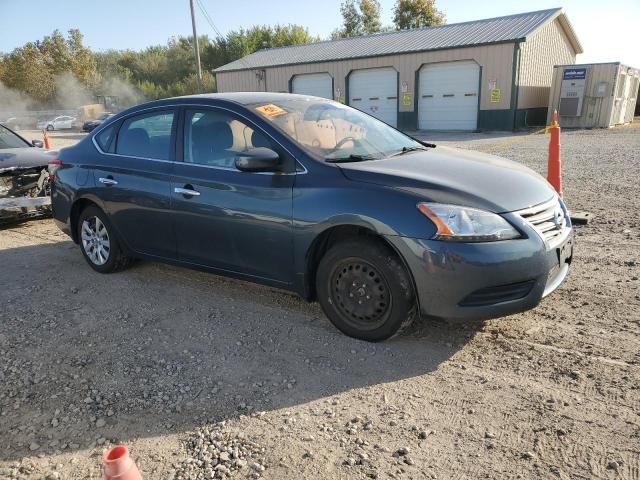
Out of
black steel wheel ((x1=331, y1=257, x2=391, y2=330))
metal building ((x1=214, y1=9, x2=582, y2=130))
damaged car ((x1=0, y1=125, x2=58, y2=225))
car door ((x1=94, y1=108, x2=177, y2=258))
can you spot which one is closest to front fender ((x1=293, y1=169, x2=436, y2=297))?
black steel wheel ((x1=331, y1=257, x2=391, y2=330))

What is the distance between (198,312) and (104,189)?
1.66 metres

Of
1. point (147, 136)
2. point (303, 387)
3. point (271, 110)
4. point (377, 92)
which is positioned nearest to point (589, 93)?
point (377, 92)

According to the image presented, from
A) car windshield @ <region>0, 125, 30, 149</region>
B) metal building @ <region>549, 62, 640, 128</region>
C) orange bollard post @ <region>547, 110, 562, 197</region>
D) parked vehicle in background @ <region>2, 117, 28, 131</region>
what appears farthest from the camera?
parked vehicle in background @ <region>2, 117, 28, 131</region>

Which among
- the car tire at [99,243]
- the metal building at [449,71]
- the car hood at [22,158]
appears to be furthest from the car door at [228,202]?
the metal building at [449,71]

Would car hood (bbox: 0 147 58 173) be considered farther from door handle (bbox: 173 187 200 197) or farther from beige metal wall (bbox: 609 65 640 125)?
beige metal wall (bbox: 609 65 640 125)

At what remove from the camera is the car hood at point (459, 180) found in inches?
131

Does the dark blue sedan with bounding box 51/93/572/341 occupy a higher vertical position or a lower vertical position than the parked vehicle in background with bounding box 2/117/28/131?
higher

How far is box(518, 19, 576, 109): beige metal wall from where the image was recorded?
24016mm

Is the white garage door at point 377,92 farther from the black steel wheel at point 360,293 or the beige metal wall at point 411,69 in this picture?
the black steel wheel at point 360,293

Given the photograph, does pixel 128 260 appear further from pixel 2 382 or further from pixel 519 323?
pixel 519 323

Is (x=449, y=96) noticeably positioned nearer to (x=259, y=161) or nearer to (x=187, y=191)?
(x=187, y=191)

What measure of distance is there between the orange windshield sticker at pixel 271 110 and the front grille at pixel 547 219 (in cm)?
196

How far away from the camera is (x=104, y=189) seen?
507cm

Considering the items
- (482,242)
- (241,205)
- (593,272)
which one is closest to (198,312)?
(241,205)
